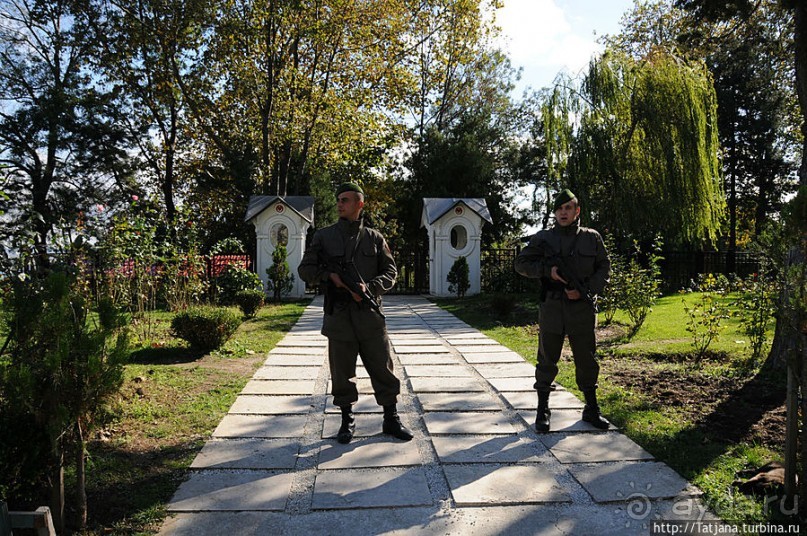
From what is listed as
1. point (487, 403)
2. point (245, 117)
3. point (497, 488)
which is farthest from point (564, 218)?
point (245, 117)

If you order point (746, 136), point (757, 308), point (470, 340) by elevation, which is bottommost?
point (470, 340)

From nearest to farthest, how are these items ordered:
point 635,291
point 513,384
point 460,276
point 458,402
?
1. point 458,402
2. point 513,384
3. point 635,291
4. point 460,276

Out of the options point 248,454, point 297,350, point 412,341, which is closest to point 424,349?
point 412,341

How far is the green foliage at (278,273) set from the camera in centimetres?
1595

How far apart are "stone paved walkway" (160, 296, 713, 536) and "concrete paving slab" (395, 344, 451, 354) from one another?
2244 mm

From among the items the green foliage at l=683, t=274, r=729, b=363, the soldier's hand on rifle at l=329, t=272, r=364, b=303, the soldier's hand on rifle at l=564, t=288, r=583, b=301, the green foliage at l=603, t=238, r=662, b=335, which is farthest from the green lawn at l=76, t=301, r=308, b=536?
the green foliage at l=603, t=238, r=662, b=335

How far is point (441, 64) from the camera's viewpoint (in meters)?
27.1

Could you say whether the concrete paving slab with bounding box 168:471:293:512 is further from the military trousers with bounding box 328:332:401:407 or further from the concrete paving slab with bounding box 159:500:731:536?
the military trousers with bounding box 328:332:401:407

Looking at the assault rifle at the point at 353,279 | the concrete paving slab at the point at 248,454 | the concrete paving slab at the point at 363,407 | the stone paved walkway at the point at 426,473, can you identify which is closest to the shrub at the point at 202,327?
the stone paved walkway at the point at 426,473

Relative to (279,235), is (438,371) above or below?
below

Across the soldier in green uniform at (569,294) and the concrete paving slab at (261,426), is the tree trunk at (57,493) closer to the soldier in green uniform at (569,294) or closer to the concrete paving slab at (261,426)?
the concrete paving slab at (261,426)

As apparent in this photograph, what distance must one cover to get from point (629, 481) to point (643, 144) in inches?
567

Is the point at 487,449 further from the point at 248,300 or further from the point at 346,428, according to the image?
the point at 248,300

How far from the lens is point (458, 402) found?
17.6 feet
